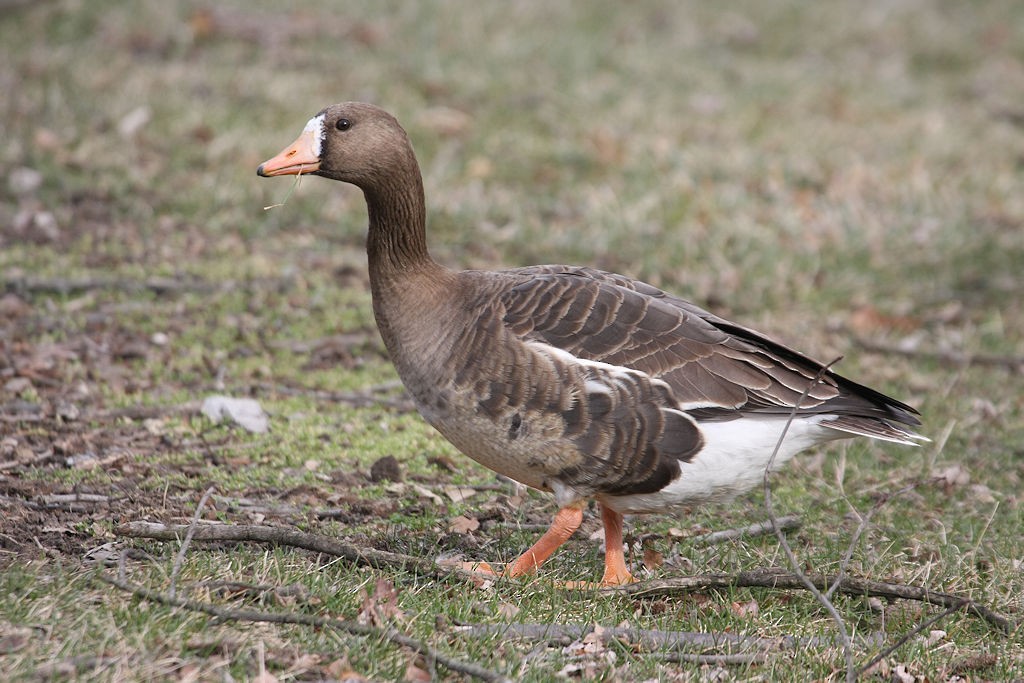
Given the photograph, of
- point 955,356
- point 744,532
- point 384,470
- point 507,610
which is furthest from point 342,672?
point 955,356

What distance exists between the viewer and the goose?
15.7 feet

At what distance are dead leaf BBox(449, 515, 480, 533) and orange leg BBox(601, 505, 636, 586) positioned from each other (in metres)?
0.62

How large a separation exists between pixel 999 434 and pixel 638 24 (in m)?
8.38

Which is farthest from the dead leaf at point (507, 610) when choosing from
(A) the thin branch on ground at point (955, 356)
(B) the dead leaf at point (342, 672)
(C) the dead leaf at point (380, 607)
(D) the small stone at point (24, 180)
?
(D) the small stone at point (24, 180)

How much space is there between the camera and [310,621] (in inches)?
156

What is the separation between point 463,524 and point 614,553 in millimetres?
766

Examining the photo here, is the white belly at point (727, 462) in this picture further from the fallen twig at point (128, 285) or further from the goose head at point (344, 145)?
the fallen twig at point (128, 285)

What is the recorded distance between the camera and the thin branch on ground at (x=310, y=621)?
3.89m

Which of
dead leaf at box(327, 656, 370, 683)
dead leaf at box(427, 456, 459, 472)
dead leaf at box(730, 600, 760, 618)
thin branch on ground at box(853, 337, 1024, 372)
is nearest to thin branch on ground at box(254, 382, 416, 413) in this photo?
dead leaf at box(427, 456, 459, 472)

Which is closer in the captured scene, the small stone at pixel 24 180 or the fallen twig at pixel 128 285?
the fallen twig at pixel 128 285

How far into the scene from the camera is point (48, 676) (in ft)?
11.5

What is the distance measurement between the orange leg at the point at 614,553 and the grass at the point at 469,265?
0.16m

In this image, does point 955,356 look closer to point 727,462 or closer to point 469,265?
point 469,265

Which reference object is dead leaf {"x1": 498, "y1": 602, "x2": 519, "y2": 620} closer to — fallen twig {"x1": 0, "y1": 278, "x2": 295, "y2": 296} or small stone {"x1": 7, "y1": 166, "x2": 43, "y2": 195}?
fallen twig {"x1": 0, "y1": 278, "x2": 295, "y2": 296}
